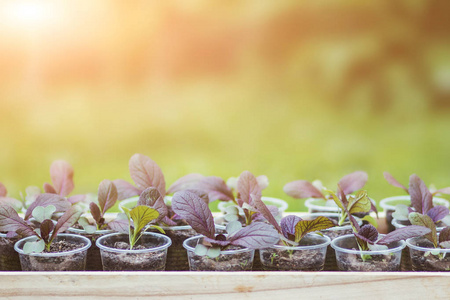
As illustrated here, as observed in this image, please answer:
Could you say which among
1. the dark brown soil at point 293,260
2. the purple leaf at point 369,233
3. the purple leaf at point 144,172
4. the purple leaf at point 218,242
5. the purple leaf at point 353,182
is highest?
the purple leaf at point 144,172

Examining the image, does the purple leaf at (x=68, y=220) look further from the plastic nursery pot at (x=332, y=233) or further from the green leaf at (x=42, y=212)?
the plastic nursery pot at (x=332, y=233)

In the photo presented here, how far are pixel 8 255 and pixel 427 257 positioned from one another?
2.57ft

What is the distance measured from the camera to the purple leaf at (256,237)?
0.81m

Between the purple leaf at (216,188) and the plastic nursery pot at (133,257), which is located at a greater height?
the purple leaf at (216,188)

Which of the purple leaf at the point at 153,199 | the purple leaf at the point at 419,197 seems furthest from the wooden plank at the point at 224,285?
the purple leaf at the point at 419,197

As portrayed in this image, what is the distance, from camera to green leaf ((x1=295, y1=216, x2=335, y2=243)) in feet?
2.79

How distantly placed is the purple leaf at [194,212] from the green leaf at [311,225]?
151mm

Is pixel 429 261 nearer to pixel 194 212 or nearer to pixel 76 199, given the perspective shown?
pixel 194 212

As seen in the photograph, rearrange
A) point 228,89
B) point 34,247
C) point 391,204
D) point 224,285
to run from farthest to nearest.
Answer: point 228,89 < point 391,204 < point 34,247 < point 224,285

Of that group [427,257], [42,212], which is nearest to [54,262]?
[42,212]

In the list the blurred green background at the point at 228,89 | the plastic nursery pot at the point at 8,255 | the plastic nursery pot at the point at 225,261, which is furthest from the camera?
the blurred green background at the point at 228,89

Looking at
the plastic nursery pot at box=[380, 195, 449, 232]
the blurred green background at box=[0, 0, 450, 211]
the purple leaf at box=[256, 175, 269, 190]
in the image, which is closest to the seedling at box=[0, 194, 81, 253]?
the purple leaf at box=[256, 175, 269, 190]

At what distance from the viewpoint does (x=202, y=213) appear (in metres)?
0.87

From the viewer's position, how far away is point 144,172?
1.08m
